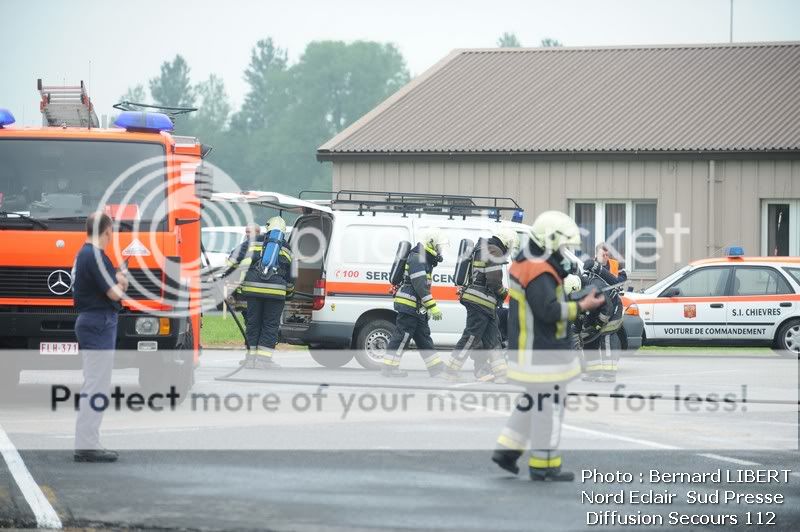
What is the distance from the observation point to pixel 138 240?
13.4 m

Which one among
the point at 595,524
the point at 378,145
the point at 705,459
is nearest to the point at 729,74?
the point at 378,145

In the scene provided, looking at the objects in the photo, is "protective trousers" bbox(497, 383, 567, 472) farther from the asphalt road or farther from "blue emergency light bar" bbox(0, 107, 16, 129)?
"blue emergency light bar" bbox(0, 107, 16, 129)

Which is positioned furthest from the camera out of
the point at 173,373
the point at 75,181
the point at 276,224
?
the point at 276,224

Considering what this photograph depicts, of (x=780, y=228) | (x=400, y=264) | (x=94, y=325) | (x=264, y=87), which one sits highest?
Answer: (x=264, y=87)

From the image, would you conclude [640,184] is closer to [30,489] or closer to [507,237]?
[507,237]

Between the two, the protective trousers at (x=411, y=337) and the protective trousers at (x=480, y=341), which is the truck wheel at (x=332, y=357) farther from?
the protective trousers at (x=480, y=341)

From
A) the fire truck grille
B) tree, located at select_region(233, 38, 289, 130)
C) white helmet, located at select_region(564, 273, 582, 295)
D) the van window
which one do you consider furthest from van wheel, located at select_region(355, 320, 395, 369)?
tree, located at select_region(233, 38, 289, 130)

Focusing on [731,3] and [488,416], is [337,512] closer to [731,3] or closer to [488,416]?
[488,416]

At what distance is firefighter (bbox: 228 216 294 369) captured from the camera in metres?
18.1

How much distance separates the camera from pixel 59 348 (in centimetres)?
1345

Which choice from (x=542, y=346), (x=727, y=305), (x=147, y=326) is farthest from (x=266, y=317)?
(x=542, y=346)

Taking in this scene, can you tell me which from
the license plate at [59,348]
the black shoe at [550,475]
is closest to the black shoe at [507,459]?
the black shoe at [550,475]

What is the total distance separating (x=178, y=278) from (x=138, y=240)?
581 millimetres

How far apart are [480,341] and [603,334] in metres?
1.77
